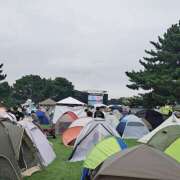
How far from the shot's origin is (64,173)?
12320mm

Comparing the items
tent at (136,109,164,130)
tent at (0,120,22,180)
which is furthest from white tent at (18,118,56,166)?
tent at (136,109,164,130)

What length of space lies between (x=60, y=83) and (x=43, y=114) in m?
67.1

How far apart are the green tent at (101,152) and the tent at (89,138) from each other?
4516 mm

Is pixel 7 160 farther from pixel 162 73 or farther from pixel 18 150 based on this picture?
pixel 162 73

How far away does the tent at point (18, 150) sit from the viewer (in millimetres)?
9906

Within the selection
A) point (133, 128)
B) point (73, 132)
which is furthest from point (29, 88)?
point (73, 132)

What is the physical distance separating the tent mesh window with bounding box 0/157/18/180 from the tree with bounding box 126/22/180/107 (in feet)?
88.0

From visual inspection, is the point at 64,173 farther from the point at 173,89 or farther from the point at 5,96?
the point at 5,96

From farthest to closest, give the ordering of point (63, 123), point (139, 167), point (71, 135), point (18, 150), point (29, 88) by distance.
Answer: point (29, 88) < point (63, 123) < point (71, 135) < point (18, 150) < point (139, 167)

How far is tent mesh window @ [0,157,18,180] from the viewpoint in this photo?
9255mm

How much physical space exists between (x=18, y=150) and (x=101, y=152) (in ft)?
10.0

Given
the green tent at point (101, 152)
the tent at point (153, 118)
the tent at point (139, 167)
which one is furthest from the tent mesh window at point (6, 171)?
the tent at point (153, 118)

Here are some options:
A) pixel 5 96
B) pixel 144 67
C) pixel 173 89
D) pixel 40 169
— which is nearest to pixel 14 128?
pixel 40 169

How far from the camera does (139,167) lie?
22.1 feet
